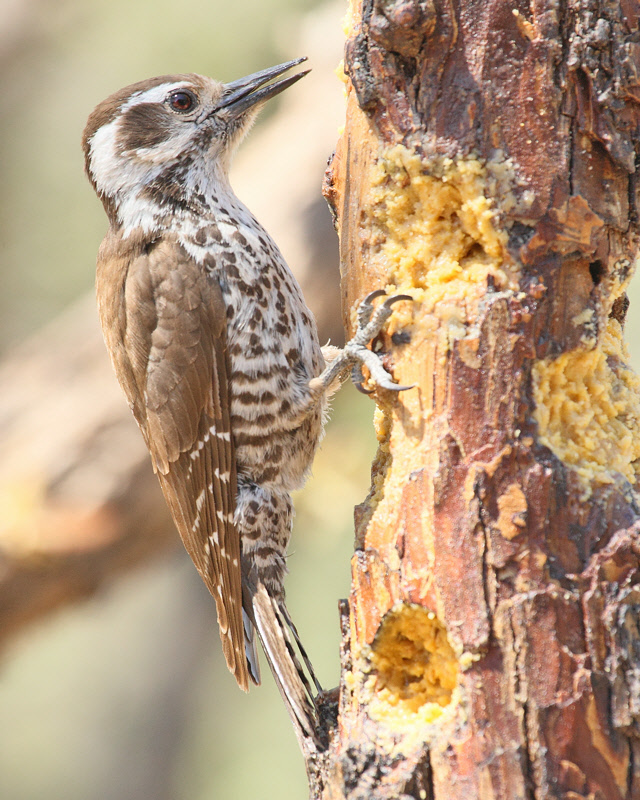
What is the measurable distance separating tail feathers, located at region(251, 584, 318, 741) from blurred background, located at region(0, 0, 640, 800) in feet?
6.67

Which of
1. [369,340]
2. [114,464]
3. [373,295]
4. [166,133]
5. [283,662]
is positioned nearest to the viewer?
[373,295]

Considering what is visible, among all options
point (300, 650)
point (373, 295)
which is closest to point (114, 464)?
point (300, 650)

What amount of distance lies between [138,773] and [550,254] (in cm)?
645

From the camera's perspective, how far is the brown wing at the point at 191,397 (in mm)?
2643

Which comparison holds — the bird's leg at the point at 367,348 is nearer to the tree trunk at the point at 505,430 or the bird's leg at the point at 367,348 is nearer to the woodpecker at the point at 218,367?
the tree trunk at the point at 505,430

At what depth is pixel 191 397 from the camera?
2.69 m

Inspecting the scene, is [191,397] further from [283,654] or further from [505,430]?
[505,430]

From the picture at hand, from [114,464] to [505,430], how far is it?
3010 millimetres

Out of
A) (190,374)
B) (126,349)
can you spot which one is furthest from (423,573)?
(126,349)

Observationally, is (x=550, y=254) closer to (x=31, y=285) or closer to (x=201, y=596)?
(x=201, y=596)

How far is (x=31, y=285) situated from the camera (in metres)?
8.52

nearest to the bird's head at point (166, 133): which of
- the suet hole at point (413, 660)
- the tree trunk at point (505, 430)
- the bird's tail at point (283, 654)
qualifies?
the tree trunk at point (505, 430)

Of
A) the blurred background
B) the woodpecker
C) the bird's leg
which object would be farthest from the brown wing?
the blurred background

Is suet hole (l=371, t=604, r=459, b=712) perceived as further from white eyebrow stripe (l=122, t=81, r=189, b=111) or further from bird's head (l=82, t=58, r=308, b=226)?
white eyebrow stripe (l=122, t=81, r=189, b=111)
